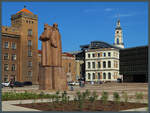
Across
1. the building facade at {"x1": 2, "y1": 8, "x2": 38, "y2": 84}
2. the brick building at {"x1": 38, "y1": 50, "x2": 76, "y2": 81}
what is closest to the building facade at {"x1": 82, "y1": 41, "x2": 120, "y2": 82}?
the brick building at {"x1": 38, "y1": 50, "x2": 76, "y2": 81}

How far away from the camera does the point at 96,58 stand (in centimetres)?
9700

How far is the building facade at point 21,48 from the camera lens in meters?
66.4

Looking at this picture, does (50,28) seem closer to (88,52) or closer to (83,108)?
(83,108)

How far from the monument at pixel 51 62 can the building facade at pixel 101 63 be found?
6591cm

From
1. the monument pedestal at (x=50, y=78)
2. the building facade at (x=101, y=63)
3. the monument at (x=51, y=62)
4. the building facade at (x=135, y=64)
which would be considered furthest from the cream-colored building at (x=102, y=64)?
the monument pedestal at (x=50, y=78)

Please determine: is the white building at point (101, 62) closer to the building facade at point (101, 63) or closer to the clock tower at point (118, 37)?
the building facade at point (101, 63)

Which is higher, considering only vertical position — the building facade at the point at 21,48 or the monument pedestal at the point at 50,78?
the building facade at the point at 21,48

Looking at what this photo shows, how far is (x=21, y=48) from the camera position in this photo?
68875mm

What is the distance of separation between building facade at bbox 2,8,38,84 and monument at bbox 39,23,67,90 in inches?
1545

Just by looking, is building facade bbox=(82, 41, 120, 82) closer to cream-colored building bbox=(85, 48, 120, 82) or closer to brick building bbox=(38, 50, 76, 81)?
cream-colored building bbox=(85, 48, 120, 82)

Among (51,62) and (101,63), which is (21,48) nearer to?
(101,63)

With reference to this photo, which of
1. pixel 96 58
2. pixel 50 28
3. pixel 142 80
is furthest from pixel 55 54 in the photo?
pixel 96 58

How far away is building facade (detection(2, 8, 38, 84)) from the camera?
66.4m

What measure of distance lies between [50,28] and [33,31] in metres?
43.8
